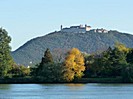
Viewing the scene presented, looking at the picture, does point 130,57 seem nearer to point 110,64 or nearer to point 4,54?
point 110,64

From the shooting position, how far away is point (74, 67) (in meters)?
96.1

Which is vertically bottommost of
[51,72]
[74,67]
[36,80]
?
[36,80]

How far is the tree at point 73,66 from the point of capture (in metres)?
95.1

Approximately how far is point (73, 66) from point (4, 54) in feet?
40.6

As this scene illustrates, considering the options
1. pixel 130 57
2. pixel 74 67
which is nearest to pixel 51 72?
pixel 74 67

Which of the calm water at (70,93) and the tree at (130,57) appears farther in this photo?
the tree at (130,57)

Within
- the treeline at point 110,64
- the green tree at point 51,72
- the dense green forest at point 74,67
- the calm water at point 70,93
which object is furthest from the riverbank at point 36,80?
the calm water at point 70,93

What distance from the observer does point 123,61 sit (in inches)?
3831

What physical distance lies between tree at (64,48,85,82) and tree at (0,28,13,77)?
1015 centimetres

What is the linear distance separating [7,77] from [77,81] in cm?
1255

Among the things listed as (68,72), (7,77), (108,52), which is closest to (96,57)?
(108,52)

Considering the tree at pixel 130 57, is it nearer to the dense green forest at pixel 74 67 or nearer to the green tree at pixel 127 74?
the dense green forest at pixel 74 67

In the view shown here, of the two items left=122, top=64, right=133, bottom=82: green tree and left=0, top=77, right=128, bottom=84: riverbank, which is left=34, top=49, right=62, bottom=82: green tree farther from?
left=122, top=64, right=133, bottom=82: green tree

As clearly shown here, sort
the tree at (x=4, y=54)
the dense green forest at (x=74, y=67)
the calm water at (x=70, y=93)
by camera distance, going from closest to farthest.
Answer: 1. the calm water at (x=70, y=93)
2. the dense green forest at (x=74, y=67)
3. the tree at (x=4, y=54)
